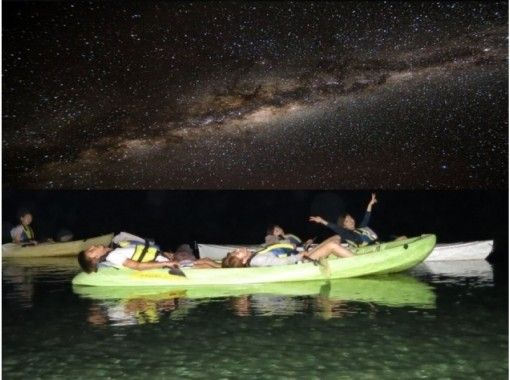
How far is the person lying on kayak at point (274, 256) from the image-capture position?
11.2m

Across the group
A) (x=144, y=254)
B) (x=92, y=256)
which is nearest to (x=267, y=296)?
(x=144, y=254)

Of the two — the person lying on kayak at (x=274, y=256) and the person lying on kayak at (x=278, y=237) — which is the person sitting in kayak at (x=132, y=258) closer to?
the person lying on kayak at (x=274, y=256)

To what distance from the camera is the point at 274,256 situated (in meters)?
11.4

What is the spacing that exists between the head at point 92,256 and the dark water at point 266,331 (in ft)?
1.45

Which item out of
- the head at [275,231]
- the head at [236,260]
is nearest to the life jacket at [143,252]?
the head at [236,260]

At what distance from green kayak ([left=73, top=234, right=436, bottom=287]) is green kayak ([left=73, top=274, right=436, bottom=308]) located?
0.11m

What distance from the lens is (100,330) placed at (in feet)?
26.4

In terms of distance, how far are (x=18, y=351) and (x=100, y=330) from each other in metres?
1.15

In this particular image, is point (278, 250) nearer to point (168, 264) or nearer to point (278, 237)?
point (168, 264)

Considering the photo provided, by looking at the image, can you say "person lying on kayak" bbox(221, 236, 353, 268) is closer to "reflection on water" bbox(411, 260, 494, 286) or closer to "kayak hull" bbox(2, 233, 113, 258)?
"reflection on water" bbox(411, 260, 494, 286)

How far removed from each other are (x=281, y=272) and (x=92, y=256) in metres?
3.25

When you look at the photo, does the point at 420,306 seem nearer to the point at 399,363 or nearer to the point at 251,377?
the point at 399,363

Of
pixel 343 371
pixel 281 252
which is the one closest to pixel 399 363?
pixel 343 371

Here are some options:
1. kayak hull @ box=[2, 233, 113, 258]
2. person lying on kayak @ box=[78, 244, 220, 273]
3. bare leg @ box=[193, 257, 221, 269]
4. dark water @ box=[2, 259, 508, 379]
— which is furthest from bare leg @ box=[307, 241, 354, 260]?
kayak hull @ box=[2, 233, 113, 258]
